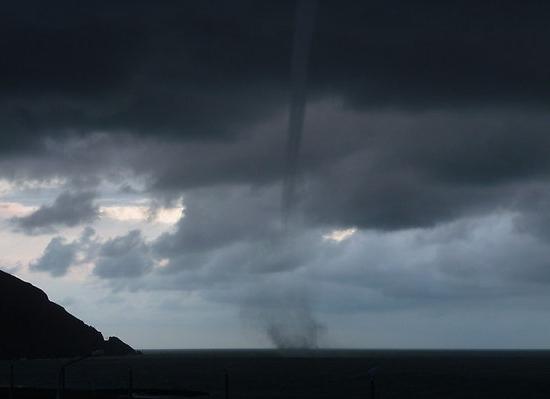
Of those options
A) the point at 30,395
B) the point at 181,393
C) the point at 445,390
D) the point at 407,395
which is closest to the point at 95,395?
the point at 30,395

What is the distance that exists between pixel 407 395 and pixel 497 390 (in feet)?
67.2

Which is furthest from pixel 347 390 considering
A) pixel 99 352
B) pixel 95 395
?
pixel 99 352

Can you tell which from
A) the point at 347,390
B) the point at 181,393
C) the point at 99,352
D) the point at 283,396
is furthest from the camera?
the point at 347,390

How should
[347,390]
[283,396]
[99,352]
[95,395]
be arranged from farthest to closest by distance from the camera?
[347,390] < [283,396] < [95,395] < [99,352]

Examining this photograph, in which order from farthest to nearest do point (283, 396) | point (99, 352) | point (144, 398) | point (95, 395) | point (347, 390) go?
point (347, 390) → point (283, 396) → point (95, 395) → point (144, 398) → point (99, 352)

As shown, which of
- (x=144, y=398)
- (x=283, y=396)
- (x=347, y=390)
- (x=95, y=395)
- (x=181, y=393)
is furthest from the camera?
(x=347, y=390)

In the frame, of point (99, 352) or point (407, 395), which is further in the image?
point (407, 395)

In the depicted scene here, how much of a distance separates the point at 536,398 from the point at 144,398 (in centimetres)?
7986

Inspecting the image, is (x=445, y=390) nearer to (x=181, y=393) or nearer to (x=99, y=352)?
(x=181, y=393)

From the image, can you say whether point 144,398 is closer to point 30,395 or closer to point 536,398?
point 30,395

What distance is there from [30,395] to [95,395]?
557cm

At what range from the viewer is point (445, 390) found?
456 ft

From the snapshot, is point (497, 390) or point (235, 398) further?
point (497, 390)

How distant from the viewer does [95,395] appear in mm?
67688
